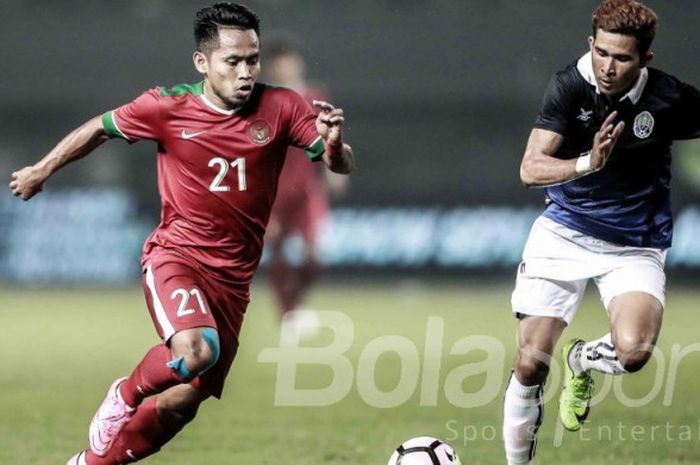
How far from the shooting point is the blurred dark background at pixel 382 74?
1492 centimetres

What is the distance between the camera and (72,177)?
15820mm

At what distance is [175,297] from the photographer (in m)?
5.95

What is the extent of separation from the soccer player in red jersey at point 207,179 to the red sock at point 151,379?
0.02 meters

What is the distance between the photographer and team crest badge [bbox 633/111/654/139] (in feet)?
21.0

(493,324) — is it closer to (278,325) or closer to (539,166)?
(278,325)

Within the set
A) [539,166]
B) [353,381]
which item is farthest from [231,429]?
[539,166]

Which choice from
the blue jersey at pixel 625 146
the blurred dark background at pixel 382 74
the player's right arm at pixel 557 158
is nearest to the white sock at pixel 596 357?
the blue jersey at pixel 625 146

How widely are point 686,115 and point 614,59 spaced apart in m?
0.53

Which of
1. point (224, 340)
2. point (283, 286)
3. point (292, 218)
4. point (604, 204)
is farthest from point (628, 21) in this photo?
point (283, 286)

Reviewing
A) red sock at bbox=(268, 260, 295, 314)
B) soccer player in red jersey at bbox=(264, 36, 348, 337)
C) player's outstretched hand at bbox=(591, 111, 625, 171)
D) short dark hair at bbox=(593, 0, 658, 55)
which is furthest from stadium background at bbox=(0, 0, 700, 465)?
player's outstretched hand at bbox=(591, 111, 625, 171)

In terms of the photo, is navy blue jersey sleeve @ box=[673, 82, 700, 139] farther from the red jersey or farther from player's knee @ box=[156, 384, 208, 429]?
player's knee @ box=[156, 384, 208, 429]

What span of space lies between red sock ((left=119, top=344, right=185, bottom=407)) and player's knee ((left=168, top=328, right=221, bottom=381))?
0.05 m

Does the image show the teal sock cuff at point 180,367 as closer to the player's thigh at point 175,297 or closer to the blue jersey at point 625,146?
the player's thigh at point 175,297

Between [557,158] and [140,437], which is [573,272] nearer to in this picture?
[557,158]
